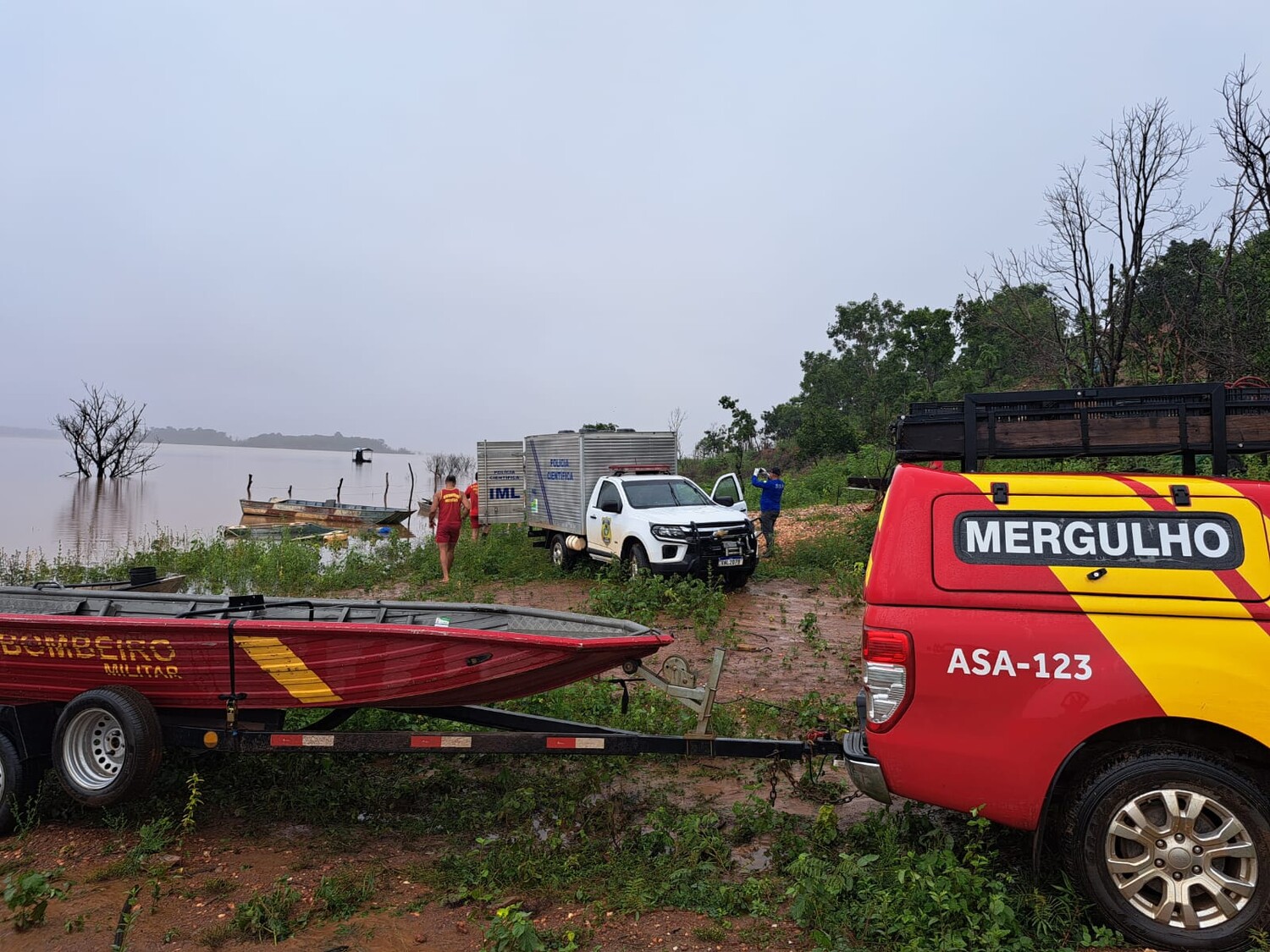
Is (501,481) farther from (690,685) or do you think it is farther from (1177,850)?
(1177,850)

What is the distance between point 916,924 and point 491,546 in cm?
1498

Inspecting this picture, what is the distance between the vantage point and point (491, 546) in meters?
17.7

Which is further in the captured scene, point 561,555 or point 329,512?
point 329,512

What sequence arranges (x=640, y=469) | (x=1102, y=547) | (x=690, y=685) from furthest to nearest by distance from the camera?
(x=640, y=469) → (x=690, y=685) → (x=1102, y=547)

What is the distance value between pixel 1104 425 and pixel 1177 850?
190 centimetres

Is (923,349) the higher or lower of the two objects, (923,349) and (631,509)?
the higher

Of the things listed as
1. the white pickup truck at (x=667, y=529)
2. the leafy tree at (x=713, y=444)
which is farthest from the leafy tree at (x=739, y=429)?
the white pickup truck at (x=667, y=529)

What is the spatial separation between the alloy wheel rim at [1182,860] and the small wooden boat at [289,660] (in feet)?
7.56

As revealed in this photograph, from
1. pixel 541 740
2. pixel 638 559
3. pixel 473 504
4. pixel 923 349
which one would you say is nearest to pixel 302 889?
pixel 541 740

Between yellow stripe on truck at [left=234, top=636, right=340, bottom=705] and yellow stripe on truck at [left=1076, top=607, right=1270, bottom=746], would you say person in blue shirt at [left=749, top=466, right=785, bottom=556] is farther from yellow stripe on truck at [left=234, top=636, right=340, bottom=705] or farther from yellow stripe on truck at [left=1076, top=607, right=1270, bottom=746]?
yellow stripe on truck at [left=1076, top=607, right=1270, bottom=746]

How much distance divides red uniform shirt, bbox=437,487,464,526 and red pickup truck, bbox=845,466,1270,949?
11.2 m

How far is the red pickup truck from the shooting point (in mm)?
3211

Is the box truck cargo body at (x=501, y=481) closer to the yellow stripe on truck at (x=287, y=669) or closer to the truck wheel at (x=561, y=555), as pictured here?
the truck wheel at (x=561, y=555)

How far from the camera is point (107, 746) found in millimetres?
4766
